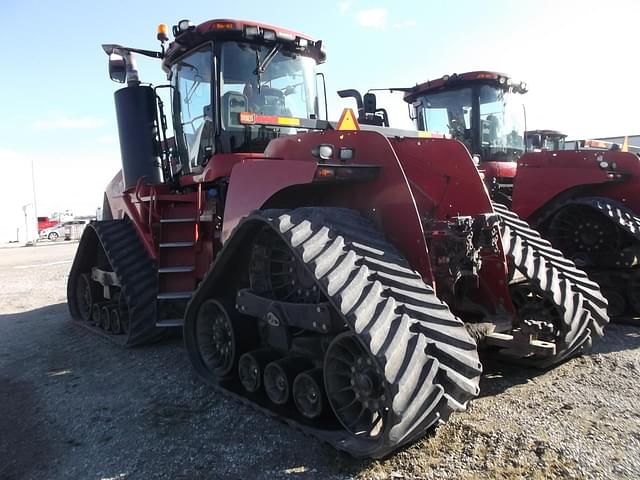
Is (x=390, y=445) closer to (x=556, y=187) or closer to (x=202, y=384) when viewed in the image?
(x=202, y=384)

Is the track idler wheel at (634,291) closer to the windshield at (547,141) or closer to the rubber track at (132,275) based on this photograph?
the windshield at (547,141)

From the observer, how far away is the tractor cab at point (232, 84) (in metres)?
5.43

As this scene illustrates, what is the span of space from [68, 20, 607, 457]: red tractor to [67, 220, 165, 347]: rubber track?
0.07 ft

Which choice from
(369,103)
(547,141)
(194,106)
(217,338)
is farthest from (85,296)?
(547,141)

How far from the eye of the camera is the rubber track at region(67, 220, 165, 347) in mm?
5844

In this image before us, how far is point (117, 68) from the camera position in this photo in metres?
6.23

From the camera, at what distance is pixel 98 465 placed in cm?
330

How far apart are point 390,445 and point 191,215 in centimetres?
380

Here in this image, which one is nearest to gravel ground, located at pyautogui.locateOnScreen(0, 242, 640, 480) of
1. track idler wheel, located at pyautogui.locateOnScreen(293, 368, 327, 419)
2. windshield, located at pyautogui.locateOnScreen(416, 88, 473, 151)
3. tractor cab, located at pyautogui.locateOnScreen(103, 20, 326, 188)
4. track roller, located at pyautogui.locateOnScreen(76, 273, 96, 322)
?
track idler wheel, located at pyautogui.locateOnScreen(293, 368, 327, 419)

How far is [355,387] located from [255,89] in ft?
11.7

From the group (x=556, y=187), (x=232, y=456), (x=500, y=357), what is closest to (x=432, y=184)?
(x=500, y=357)

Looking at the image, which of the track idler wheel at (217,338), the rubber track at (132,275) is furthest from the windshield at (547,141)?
the track idler wheel at (217,338)

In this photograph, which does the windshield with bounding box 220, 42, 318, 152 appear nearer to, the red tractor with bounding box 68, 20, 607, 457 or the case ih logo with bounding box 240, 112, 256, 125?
the red tractor with bounding box 68, 20, 607, 457

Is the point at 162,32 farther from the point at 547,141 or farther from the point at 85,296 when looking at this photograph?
the point at 547,141
